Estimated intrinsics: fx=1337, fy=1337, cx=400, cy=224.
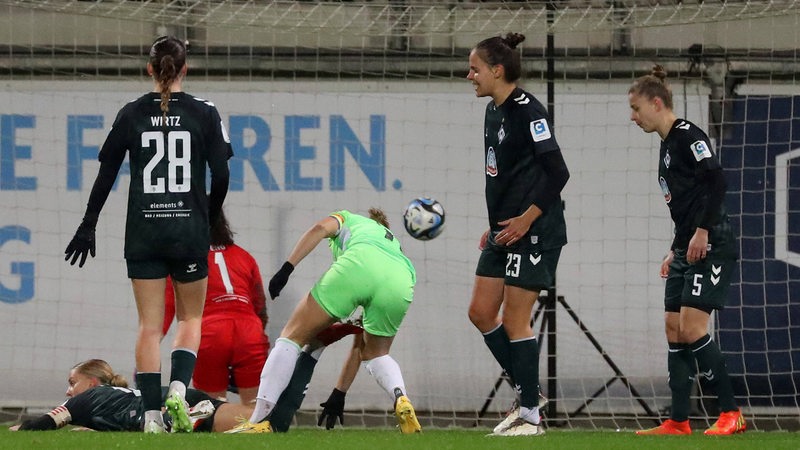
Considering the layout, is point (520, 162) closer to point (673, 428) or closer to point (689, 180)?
point (689, 180)

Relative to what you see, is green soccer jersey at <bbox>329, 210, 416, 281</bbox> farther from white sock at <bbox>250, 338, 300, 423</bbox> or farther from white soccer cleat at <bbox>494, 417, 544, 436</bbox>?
white soccer cleat at <bbox>494, 417, 544, 436</bbox>

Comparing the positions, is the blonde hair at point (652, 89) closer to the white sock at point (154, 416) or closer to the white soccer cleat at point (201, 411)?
the white soccer cleat at point (201, 411)

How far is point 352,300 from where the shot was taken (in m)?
6.69

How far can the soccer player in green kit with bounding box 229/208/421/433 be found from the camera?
21.5 feet

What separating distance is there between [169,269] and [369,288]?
3.48 ft

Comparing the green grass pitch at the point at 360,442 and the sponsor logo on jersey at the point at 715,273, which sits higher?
the sponsor logo on jersey at the point at 715,273

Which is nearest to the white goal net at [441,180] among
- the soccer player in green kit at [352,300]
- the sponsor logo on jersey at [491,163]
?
the soccer player in green kit at [352,300]

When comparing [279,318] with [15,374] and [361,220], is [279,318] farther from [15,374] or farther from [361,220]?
[361,220]

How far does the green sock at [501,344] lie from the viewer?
6.68 meters

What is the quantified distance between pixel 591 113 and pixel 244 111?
2563 millimetres

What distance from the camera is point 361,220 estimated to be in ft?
23.3

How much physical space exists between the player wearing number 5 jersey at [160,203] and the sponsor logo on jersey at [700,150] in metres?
2.43

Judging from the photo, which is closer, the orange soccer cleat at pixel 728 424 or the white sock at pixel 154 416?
the white sock at pixel 154 416

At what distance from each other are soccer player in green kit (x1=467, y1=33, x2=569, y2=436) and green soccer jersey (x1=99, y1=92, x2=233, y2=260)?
137 cm
